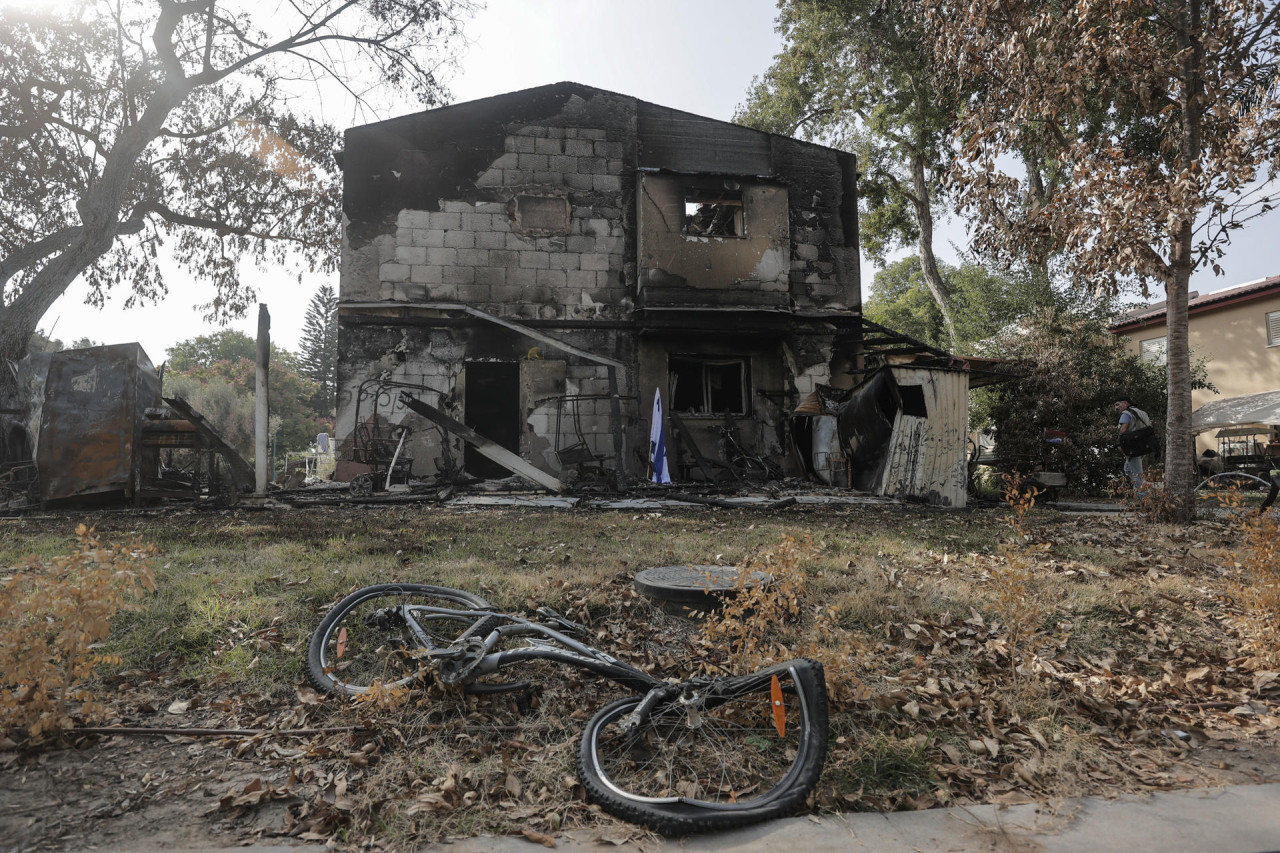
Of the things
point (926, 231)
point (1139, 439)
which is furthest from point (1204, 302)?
point (1139, 439)

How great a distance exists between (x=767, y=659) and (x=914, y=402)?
9228mm

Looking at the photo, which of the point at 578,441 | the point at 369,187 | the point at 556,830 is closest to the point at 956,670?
the point at 556,830

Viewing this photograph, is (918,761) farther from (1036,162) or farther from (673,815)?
(1036,162)

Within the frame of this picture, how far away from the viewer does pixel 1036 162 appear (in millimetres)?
19156

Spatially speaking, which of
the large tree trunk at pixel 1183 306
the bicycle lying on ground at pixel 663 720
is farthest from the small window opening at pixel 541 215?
the bicycle lying on ground at pixel 663 720

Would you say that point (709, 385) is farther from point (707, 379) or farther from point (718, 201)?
point (718, 201)

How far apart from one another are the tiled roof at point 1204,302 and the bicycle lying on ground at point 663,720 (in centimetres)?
2114

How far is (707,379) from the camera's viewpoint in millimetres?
14125

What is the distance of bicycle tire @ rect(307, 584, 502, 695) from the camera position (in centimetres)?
322

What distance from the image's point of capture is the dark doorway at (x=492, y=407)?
44.0ft

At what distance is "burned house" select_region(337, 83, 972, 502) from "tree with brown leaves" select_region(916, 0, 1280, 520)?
4.96 metres

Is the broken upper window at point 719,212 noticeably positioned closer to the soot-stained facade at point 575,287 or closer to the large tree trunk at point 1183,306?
the soot-stained facade at point 575,287

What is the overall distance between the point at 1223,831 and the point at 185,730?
3.86m

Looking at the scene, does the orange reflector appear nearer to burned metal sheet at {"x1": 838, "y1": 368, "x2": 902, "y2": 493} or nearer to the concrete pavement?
the concrete pavement
